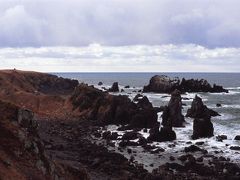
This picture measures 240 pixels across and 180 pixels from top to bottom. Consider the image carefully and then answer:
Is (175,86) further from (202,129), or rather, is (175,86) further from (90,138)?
(90,138)

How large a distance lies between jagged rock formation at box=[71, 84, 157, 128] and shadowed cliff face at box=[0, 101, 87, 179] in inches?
1636

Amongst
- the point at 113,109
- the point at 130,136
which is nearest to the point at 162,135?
the point at 130,136

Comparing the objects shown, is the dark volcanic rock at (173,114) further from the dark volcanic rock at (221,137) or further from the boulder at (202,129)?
the dark volcanic rock at (221,137)

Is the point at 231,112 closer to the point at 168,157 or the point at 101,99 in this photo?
the point at 101,99

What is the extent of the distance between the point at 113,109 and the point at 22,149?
169 ft

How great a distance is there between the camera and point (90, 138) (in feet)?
223

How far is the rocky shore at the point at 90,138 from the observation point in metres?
33.4

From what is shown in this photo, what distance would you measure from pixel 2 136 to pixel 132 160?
21277 mm

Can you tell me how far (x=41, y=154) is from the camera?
111 ft

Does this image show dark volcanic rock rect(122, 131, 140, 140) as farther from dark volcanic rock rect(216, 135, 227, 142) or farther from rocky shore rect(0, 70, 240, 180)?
dark volcanic rock rect(216, 135, 227, 142)

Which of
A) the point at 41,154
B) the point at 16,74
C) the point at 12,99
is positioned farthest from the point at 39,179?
the point at 16,74

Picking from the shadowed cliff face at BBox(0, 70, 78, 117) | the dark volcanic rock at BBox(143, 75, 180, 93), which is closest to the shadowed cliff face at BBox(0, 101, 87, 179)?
the shadowed cliff face at BBox(0, 70, 78, 117)

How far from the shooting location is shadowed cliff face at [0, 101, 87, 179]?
3138cm

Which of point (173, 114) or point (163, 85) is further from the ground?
point (163, 85)
